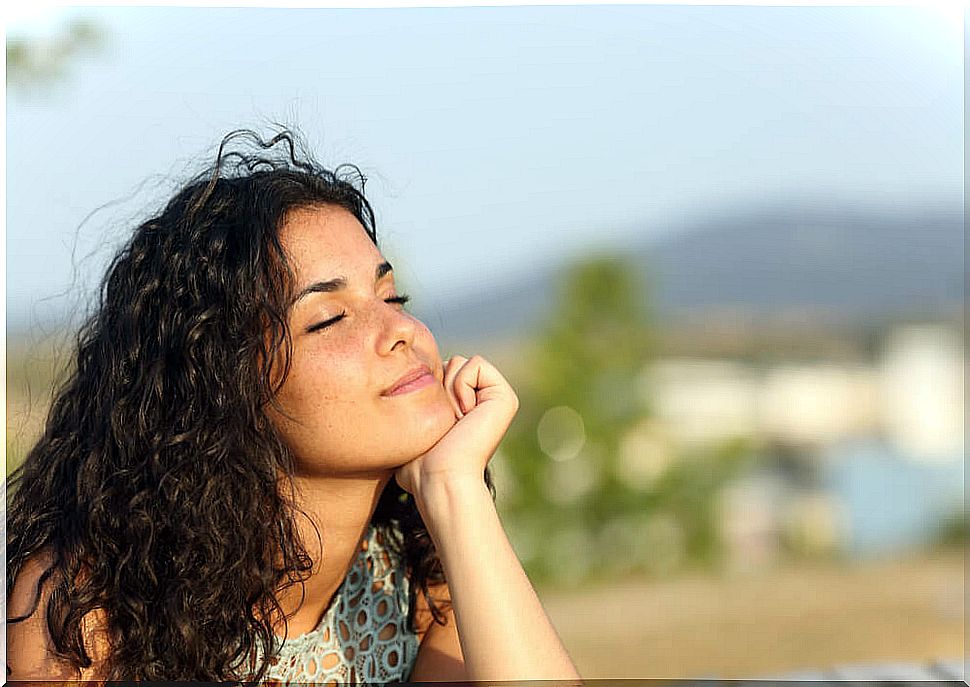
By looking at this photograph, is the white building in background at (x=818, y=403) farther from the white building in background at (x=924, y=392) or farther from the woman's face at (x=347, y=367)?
the woman's face at (x=347, y=367)

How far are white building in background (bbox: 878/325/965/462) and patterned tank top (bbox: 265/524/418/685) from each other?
702 cm

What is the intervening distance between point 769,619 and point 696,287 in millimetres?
2634

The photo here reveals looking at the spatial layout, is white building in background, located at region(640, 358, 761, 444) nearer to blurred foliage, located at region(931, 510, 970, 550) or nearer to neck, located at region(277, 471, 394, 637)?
blurred foliage, located at region(931, 510, 970, 550)

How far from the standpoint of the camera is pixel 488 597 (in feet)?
4.08

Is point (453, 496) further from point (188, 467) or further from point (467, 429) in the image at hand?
point (188, 467)

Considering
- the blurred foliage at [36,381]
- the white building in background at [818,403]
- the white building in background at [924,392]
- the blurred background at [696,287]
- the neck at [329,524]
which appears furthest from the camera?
the white building in background at [818,403]

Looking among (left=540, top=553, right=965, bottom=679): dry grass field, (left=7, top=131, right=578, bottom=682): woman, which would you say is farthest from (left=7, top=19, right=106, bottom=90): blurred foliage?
(left=540, top=553, right=965, bottom=679): dry grass field

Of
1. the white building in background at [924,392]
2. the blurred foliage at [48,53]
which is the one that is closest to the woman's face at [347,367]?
the blurred foliage at [48,53]

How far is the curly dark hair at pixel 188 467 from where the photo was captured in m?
1.29

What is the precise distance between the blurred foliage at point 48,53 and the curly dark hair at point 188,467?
1861mm

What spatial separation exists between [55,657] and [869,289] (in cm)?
859

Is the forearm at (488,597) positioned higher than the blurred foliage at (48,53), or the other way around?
the blurred foliage at (48,53)

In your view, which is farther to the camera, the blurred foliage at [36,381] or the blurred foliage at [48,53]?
the blurred foliage at [48,53]

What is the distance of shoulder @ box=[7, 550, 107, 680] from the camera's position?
124cm
